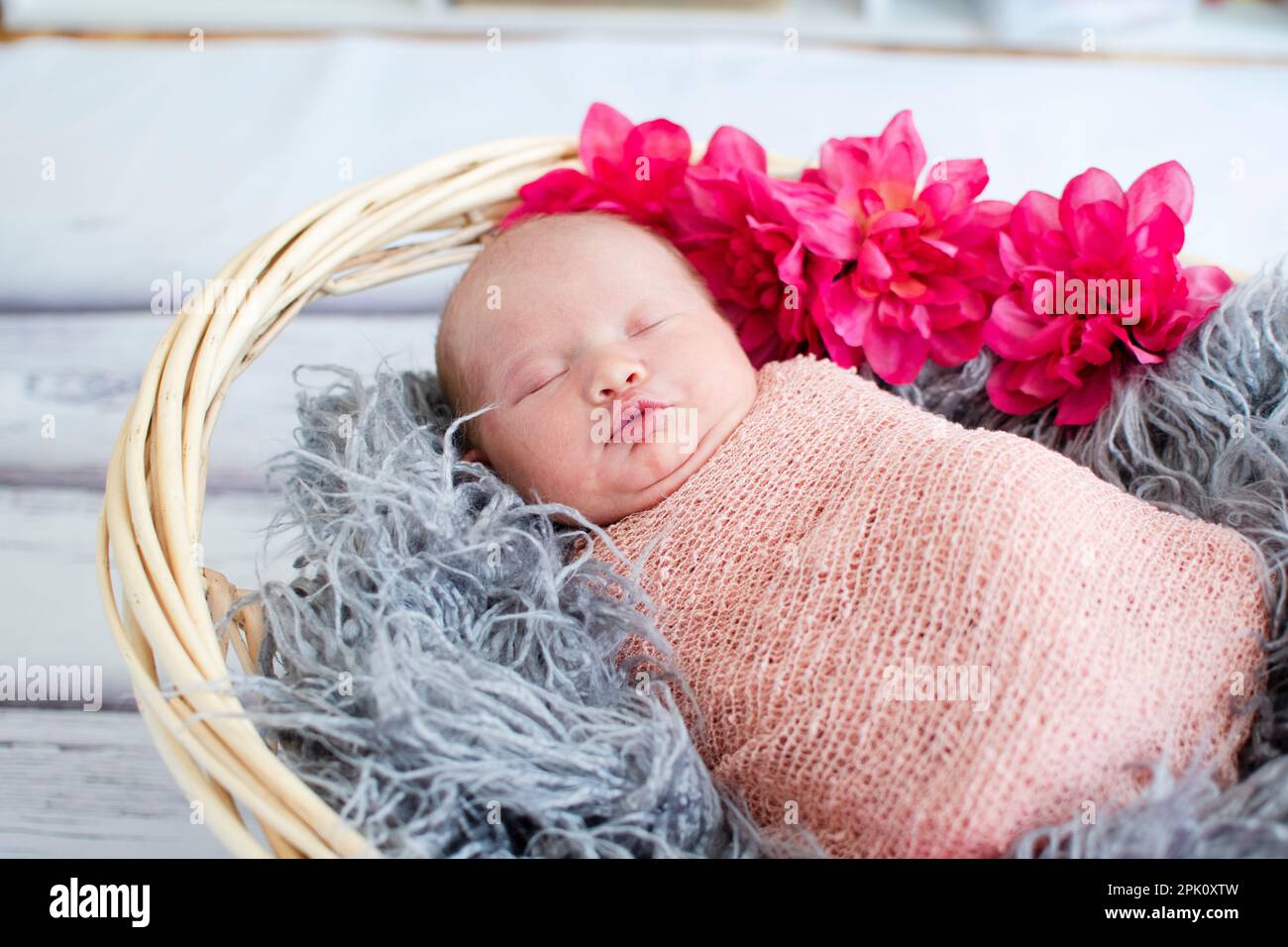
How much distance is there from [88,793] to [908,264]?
915 mm

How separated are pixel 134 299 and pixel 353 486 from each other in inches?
39.1

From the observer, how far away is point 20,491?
4.59ft

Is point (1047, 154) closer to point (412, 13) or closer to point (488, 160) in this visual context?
point (488, 160)

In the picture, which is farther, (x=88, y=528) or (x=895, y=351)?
(x=88, y=528)

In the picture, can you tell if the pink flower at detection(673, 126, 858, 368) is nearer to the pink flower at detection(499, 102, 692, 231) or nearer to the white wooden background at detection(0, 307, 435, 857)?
the pink flower at detection(499, 102, 692, 231)

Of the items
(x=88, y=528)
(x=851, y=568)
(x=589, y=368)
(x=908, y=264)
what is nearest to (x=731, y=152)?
(x=908, y=264)

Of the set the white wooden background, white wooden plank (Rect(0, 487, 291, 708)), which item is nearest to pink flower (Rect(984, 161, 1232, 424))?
the white wooden background

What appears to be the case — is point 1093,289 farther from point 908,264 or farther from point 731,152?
point 731,152

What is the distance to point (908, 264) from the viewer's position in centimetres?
107

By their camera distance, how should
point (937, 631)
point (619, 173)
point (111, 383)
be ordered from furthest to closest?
point (111, 383)
point (619, 173)
point (937, 631)
